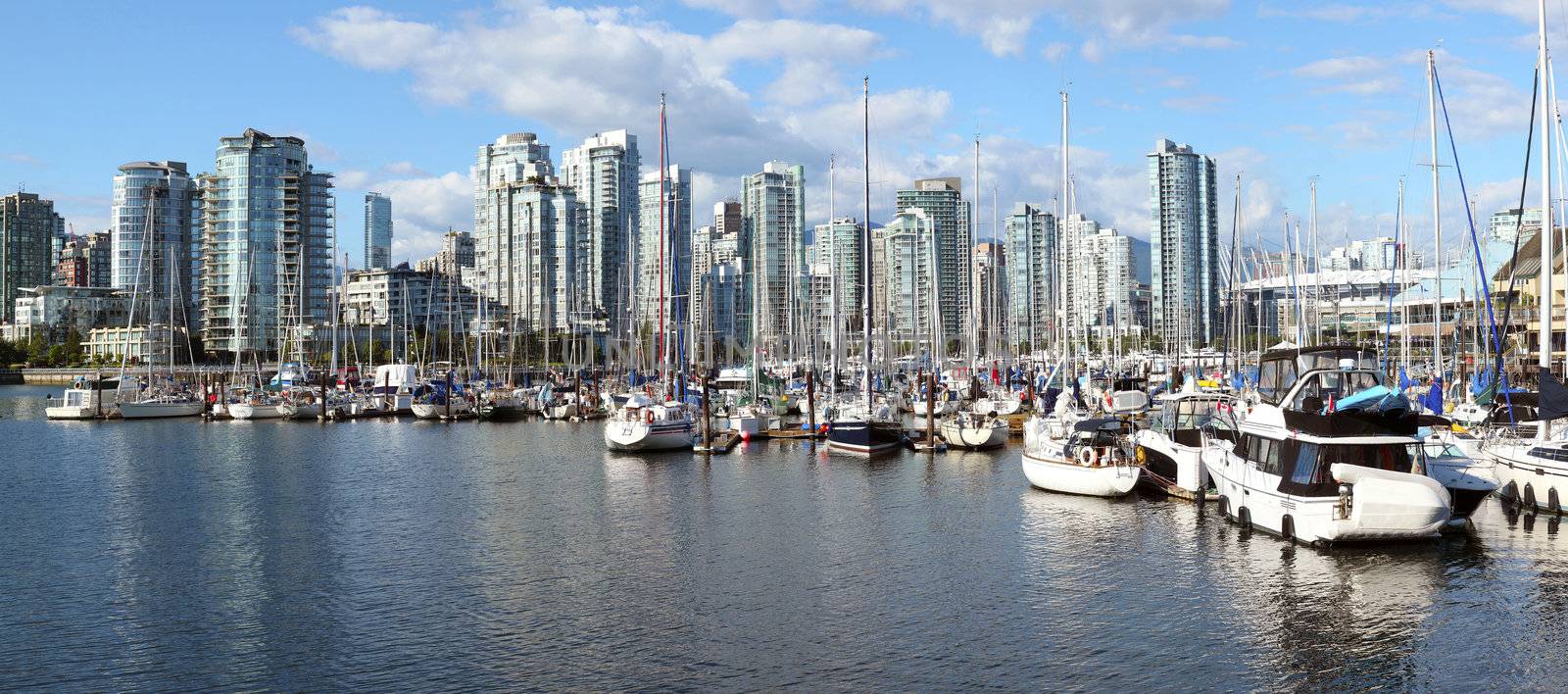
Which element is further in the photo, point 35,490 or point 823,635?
point 35,490

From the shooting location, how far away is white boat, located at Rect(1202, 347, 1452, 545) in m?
32.7

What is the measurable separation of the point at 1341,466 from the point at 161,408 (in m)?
105

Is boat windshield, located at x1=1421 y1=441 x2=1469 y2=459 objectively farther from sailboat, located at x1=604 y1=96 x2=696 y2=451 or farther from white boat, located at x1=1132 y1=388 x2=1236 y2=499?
sailboat, located at x1=604 y1=96 x2=696 y2=451

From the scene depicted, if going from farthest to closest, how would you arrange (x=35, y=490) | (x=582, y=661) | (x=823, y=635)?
(x=35, y=490), (x=823, y=635), (x=582, y=661)

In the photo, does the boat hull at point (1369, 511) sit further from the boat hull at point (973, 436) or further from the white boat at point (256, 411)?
the white boat at point (256, 411)

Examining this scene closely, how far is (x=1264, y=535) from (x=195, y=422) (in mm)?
92501

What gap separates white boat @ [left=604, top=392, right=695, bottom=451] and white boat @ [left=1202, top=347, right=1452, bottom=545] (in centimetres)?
3703

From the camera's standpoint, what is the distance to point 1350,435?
33469 mm

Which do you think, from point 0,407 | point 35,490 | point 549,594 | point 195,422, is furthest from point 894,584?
point 0,407

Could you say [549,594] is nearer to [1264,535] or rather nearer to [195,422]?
[1264,535]

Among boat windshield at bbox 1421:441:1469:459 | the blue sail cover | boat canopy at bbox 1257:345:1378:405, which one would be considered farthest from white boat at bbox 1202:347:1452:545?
the blue sail cover

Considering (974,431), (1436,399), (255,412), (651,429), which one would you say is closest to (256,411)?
(255,412)

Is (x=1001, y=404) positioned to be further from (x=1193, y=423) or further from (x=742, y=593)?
(x=742, y=593)

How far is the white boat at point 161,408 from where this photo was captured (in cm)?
10606
